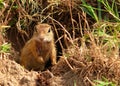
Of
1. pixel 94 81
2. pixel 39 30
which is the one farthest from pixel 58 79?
pixel 39 30

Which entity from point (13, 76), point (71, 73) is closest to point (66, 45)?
point (71, 73)

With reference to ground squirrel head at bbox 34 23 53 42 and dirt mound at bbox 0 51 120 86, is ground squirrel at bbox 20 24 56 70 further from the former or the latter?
dirt mound at bbox 0 51 120 86

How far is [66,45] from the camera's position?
5727 millimetres

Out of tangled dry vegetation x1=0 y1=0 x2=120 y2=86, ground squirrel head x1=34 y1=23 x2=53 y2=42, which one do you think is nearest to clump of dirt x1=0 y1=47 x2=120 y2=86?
tangled dry vegetation x1=0 y1=0 x2=120 y2=86

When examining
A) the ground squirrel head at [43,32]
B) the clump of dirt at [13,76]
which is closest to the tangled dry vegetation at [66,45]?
the clump of dirt at [13,76]

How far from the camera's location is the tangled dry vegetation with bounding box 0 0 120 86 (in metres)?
4.66

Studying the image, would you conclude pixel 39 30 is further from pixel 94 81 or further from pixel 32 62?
pixel 94 81

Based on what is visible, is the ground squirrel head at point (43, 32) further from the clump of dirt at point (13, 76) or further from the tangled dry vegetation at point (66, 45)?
the clump of dirt at point (13, 76)

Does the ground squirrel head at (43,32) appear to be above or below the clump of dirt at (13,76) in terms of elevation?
above

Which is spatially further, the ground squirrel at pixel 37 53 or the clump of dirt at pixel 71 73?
the ground squirrel at pixel 37 53

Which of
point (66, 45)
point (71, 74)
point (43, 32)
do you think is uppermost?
point (43, 32)

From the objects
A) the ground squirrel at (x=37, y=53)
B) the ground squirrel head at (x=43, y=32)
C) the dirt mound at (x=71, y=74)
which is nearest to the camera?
the dirt mound at (x=71, y=74)

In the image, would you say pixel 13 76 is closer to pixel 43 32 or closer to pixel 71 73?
pixel 71 73

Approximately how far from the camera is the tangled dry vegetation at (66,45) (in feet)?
15.3
